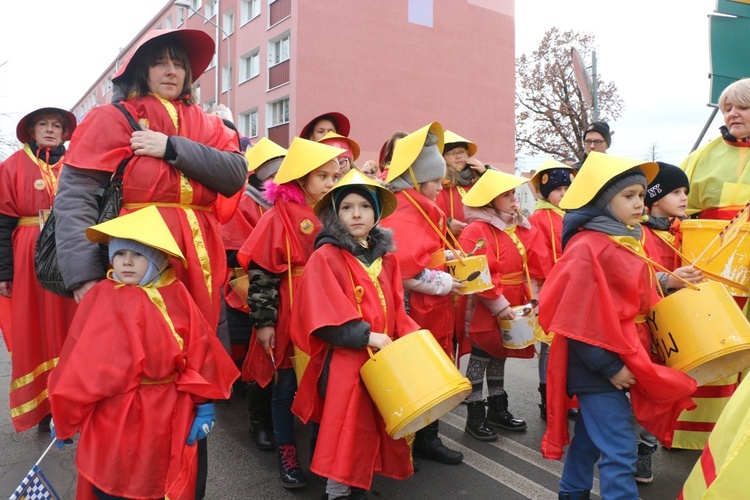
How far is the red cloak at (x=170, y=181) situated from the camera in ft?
9.25

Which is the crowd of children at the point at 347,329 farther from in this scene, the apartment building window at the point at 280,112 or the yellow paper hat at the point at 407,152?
the apartment building window at the point at 280,112

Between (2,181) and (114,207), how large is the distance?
2388mm

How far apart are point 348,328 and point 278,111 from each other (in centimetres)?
2333

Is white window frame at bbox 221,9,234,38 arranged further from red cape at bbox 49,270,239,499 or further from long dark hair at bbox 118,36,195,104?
red cape at bbox 49,270,239,499

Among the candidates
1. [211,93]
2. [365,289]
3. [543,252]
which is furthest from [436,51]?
[365,289]

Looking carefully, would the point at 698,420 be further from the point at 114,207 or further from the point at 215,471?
the point at 114,207

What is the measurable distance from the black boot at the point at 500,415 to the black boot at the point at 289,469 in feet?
5.52

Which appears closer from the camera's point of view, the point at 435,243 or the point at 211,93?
the point at 435,243

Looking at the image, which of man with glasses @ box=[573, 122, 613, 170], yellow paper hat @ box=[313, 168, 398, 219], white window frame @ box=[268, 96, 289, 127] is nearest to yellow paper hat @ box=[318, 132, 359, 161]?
yellow paper hat @ box=[313, 168, 398, 219]

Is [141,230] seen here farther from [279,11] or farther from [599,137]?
[279,11]

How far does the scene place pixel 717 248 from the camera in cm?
332

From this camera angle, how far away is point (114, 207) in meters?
2.83

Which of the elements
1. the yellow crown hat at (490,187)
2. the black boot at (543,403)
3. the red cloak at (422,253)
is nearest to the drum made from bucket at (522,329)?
the red cloak at (422,253)

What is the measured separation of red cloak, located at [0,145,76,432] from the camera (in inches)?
168
